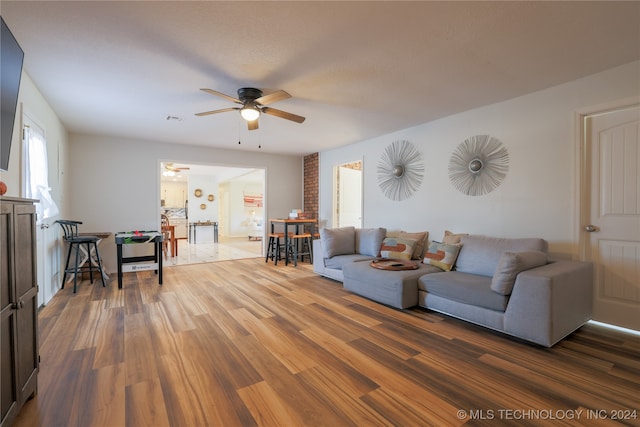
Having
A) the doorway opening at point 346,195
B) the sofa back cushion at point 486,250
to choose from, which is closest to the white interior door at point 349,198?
the doorway opening at point 346,195

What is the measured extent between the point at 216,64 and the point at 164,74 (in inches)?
22.9

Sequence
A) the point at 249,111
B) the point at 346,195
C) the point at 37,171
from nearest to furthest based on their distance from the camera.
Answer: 1. the point at 249,111
2. the point at 37,171
3. the point at 346,195

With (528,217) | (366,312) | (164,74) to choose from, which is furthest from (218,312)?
(528,217)

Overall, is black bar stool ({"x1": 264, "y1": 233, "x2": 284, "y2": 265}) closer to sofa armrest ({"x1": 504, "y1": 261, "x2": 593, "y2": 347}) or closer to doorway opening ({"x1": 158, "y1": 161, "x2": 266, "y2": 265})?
doorway opening ({"x1": 158, "y1": 161, "x2": 266, "y2": 265})

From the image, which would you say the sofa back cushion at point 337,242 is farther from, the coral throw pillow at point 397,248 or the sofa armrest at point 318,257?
the coral throw pillow at point 397,248

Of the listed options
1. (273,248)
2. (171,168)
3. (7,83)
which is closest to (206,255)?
(273,248)

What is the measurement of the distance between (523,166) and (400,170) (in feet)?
5.67

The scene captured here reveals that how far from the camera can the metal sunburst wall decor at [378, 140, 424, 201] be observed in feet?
14.7

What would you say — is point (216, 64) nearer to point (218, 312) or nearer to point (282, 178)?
point (218, 312)

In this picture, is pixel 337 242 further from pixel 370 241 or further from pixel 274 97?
pixel 274 97

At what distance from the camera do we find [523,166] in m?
3.30

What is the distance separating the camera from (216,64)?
2555 millimetres

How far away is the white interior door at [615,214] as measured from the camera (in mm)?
2604

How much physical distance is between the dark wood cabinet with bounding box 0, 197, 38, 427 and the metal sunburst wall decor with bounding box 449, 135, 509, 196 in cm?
423
